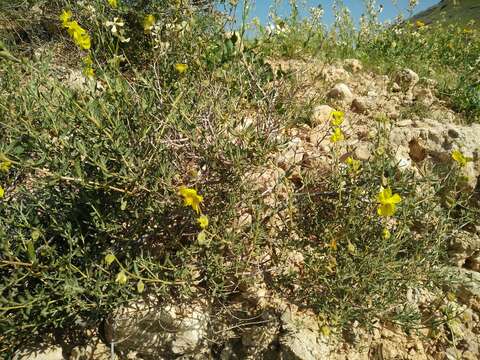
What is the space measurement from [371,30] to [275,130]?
132 inches

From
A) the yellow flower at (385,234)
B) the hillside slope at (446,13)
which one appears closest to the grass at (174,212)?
the yellow flower at (385,234)

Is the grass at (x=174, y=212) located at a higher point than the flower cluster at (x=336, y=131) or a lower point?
lower

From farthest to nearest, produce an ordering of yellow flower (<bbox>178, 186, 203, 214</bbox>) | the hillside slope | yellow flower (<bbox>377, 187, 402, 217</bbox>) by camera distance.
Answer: the hillside slope < yellow flower (<bbox>377, 187, 402, 217</bbox>) < yellow flower (<bbox>178, 186, 203, 214</bbox>)

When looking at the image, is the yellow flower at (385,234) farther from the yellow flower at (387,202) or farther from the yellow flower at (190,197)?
the yellow flower at (190,197)

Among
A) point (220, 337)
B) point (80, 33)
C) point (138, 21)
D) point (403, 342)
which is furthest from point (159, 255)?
point (138, 21)

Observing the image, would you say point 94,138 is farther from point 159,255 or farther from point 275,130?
point 275,130

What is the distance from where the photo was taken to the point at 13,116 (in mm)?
1633

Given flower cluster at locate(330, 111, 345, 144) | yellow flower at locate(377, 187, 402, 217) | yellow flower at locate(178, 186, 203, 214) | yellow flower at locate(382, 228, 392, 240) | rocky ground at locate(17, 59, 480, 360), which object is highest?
flower cluster at locate(330, 111, 345, 144)

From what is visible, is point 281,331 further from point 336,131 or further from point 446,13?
point 446,13

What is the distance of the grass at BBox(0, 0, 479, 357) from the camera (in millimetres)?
1688

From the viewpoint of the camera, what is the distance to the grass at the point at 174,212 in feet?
5.54

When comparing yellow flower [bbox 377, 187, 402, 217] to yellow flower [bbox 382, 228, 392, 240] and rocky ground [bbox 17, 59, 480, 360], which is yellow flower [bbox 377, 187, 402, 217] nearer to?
yellow flower [bbox 382, 228, 392, 240]

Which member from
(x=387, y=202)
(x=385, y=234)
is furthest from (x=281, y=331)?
(x=387, y=202)

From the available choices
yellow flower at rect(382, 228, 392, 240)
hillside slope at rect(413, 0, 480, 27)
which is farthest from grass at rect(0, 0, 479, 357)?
hillside slope at rect(413, 0, 480, 27)
